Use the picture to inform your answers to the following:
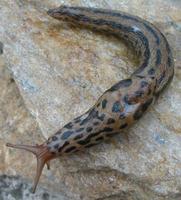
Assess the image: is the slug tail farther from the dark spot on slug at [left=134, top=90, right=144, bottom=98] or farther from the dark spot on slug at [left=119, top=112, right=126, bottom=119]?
the dark spot on slug at [left=134, top=90, right=144, bottom=98]

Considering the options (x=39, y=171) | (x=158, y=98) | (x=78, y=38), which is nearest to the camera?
(x=39, y=171)

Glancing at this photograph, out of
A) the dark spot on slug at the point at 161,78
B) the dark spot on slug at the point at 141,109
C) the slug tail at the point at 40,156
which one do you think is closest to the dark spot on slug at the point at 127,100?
the dark spot on slug at the point at 141,109

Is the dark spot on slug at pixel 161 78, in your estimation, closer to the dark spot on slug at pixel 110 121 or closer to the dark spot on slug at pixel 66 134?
the dark spot on slug at pixel 110 121

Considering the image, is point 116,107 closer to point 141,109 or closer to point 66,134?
point 141,109

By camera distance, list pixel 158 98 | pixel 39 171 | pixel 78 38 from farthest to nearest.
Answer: pixel 78 38, pixel 158 98, pixel 39 171

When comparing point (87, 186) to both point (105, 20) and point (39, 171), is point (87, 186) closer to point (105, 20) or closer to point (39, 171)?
point (39, 171)

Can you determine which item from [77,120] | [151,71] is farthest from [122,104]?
[151,71]

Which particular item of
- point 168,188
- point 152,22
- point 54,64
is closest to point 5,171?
point 54,64
